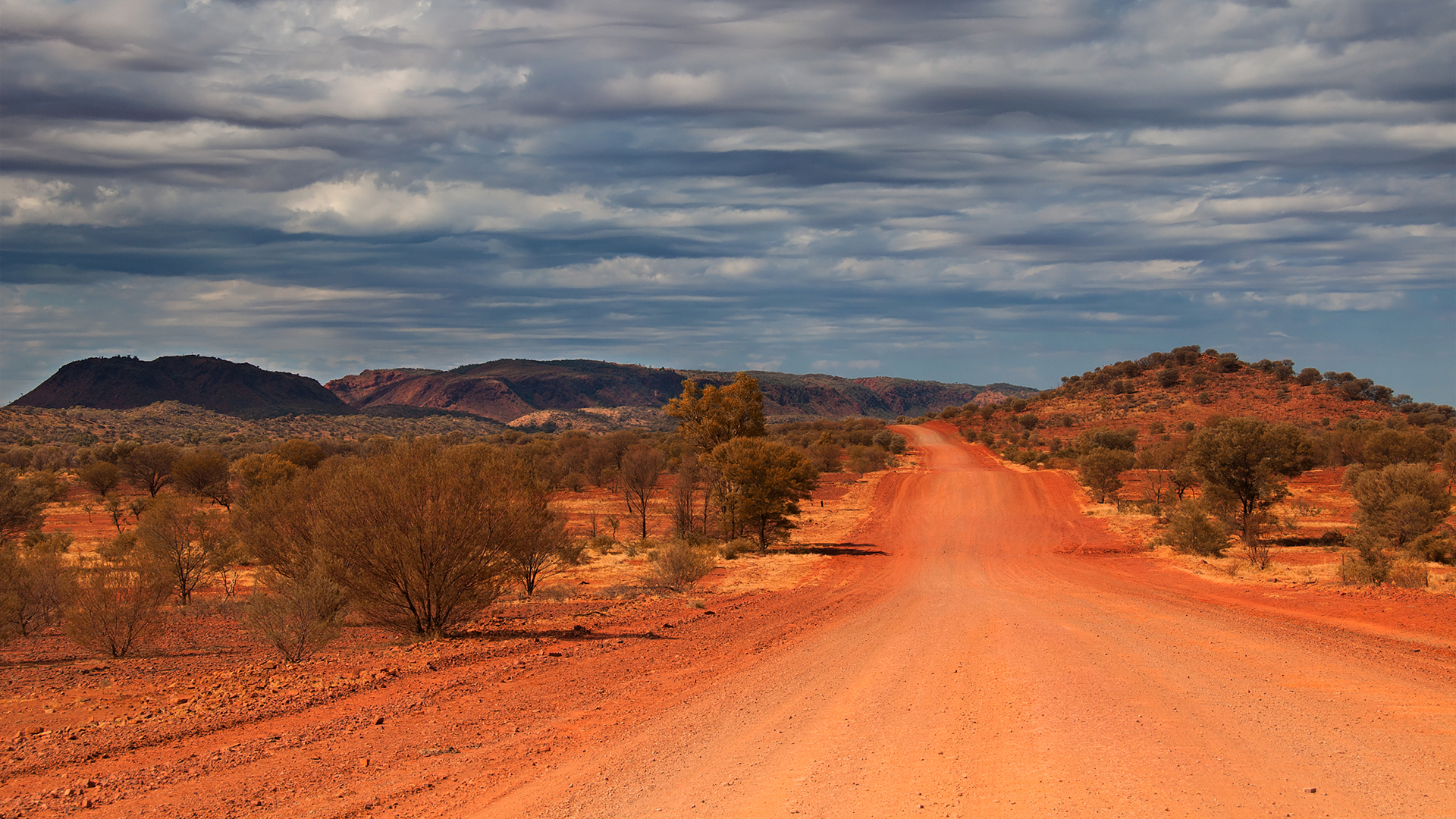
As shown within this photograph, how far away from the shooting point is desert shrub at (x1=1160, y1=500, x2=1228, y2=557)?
1073 inches

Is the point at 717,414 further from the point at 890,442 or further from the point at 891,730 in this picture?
the point at 890,442

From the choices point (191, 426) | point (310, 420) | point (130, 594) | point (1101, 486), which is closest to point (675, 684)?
point (130, 594)

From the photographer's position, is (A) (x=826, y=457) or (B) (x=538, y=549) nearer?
(B) (x=538, y=549)

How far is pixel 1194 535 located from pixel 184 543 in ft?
102

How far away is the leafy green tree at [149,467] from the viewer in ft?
186

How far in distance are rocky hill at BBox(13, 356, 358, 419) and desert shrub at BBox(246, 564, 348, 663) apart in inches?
5819

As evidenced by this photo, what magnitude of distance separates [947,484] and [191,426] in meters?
105

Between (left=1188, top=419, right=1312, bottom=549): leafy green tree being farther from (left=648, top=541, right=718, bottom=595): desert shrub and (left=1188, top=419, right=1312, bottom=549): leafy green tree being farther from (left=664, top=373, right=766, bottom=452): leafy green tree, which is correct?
(left=648, top=541, right=718, bottom=595): desert shrub

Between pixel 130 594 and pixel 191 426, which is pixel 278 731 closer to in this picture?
pixel 130 594

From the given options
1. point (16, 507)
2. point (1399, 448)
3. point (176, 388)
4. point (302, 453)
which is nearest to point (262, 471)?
point (16, 507)

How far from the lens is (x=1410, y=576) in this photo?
58.9ft

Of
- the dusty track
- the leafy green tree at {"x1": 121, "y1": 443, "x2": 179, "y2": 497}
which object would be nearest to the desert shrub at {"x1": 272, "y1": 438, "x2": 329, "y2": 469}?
the leafy green tree at {"x1": 121, "y1": 443, "x2": 179, "y2": 497}

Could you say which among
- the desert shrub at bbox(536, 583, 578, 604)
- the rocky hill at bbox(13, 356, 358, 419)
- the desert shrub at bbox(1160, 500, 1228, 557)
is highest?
the rocky hill at bbox(13, 356, 358, 419)

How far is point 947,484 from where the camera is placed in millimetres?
49688
